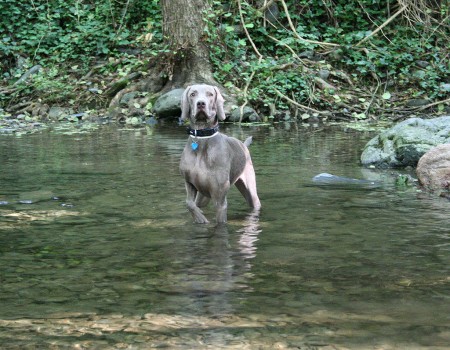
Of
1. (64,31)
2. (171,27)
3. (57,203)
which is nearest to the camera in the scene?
(57,203)

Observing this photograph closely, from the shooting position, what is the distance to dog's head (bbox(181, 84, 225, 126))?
24.0 ft

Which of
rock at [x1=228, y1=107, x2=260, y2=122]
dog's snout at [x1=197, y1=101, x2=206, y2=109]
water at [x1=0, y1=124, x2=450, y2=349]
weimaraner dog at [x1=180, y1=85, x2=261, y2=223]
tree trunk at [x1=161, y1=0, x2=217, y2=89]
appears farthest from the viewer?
tree trunk at [x1=161, y1=0, x2=217, y2=89]

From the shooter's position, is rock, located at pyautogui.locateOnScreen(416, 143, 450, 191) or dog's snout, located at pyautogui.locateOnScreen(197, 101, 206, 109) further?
rock, located at pyautogui.locateOnScreen(416, 143, 450, 191)

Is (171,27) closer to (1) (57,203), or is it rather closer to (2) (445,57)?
(2) (445,57)

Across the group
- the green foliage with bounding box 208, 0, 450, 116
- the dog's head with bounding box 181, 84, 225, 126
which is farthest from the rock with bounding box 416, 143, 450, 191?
the green foliage with bounding box 208, 0, 450, 116

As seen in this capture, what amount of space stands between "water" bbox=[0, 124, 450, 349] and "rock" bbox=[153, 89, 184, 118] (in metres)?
6.25

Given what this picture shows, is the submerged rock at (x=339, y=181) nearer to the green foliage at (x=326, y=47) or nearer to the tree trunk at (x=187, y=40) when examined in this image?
the green foliage at (x=326, y=47)

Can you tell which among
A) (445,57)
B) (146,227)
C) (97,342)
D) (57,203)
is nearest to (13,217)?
(57,203)

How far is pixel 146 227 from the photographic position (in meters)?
7.36

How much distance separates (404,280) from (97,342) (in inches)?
86.4

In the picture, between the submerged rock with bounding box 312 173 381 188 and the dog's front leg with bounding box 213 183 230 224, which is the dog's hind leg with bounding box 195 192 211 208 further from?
the submerged rock with bounding box 312 173 381 188

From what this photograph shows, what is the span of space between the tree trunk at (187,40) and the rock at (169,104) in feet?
1.49

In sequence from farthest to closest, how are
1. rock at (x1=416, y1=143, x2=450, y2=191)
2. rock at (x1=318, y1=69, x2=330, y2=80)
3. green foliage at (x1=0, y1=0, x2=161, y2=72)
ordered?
green foliage at (x1=0, y1=0, x2=161, y2=72) → rock at (x1=318, y1=69, x2=330, y2=80) → rock at (x1=416, y1=143, x2=450, y2=191)

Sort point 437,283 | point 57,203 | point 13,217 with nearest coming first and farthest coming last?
1. point 437,283
2. point 13,217
3. point 57,203
